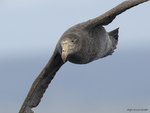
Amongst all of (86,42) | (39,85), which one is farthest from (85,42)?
(39,85)

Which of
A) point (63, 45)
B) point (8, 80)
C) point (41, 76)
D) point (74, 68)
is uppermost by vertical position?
point (63, 45)

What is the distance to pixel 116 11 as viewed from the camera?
44.6 ft

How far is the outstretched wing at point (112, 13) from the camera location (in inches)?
528

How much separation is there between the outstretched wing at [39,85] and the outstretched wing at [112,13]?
1.89 metres

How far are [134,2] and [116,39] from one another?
3416 mm

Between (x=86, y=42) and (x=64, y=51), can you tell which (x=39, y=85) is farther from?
(x=64, y=51)

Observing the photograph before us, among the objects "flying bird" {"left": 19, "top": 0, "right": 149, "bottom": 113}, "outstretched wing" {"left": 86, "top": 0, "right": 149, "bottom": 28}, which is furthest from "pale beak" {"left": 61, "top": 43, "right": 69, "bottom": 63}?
"outstretched wing" {"left": 86, "top": 0, "right": 149, "bottom": 28}

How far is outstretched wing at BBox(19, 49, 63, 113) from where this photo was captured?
50.2ft

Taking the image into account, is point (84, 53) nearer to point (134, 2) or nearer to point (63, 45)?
point (63, 45)

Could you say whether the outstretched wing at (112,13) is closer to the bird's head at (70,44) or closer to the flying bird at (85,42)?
the flying bird at (85,42)

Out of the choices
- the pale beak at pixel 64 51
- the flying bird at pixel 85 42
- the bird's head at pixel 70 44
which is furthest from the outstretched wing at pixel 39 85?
the pale beak at pixel 64 51

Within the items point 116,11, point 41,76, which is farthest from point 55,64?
point 116,11

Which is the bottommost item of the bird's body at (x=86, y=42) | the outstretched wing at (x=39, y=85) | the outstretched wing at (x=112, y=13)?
the outstretched wing at (x=39, y=85)

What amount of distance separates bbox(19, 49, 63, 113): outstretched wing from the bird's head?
80.8 inches
